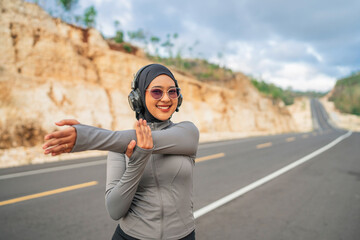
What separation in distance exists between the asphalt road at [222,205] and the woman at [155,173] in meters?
2.56

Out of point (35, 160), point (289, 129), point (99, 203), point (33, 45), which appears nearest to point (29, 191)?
point (99, 203)

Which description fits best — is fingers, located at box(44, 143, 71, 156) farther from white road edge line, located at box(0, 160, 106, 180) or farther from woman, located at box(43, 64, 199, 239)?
white road edge line, located at box(0, 160, 106, 180)

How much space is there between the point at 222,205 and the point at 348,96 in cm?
13701

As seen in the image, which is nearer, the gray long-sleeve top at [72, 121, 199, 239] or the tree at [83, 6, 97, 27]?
the gray long-sleeve top at [72, 121, 199, 239]

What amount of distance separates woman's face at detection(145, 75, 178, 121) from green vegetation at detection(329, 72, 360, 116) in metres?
112

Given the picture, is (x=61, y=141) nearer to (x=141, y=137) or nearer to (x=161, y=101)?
(x=141, y=137)

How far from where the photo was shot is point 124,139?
3.76ft

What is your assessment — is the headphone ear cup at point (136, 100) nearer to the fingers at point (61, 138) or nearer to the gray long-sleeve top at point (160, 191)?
the gray long-sleeve top at point (160, 191)

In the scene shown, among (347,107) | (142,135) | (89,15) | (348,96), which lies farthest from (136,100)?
(348,96)

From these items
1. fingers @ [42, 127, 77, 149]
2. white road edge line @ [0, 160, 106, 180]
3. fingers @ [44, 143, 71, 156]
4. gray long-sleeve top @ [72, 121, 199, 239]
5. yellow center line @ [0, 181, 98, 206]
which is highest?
fingers @ [42, 127, 77, 149]

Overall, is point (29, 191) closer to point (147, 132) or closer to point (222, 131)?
point (147, 132)

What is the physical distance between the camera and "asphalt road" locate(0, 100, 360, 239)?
387cm

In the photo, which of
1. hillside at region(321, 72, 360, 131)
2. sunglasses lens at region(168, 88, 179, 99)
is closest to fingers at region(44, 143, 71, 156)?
sunglasses lens at region(168, 88, 179, 99)

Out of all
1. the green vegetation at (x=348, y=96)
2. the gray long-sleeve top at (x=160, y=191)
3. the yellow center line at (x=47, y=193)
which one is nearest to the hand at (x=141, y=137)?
the gray long-sleeve top at (x=160, y=191)
